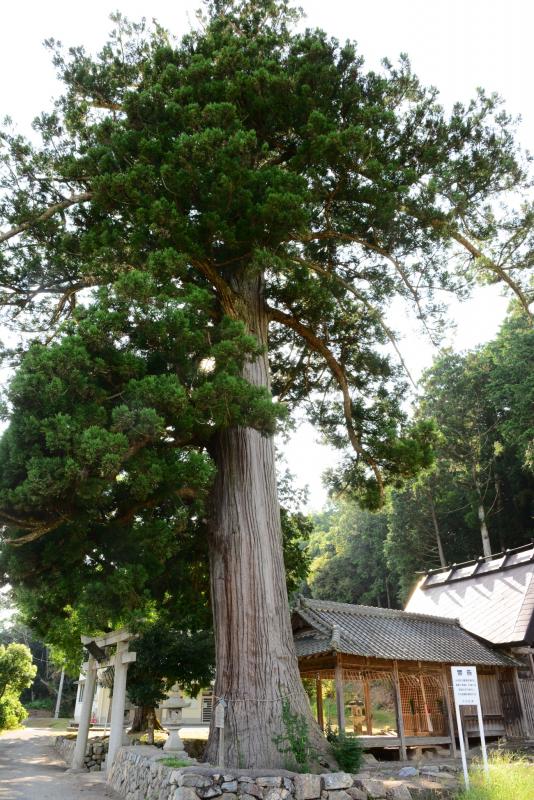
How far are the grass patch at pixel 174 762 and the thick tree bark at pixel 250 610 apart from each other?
0.34 meters

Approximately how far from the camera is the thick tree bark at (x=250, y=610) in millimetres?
6316

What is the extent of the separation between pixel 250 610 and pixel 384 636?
5.48 metres

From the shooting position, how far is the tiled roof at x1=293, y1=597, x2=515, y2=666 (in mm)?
10109

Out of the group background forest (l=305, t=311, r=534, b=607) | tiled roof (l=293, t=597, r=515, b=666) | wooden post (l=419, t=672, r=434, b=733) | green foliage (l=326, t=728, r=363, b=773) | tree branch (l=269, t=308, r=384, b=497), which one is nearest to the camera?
green foliage (l=326, t=728, r=363, b=773)

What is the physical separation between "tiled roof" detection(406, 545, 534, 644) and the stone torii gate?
27.5ft

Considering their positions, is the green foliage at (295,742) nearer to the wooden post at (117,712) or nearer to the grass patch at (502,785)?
the grass patch at (502,785)

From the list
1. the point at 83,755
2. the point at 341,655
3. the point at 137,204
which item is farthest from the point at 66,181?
the point at 83,755

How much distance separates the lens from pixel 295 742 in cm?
614

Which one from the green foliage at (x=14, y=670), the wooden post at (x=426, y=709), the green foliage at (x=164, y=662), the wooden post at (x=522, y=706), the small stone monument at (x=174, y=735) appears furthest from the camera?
the green foliage at (x=14, y=670)

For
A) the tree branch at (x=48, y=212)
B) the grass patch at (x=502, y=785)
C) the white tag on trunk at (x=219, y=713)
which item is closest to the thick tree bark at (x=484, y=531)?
the grass patch at (x=502, y=785)

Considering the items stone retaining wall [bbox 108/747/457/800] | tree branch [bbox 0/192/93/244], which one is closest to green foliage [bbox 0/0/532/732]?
tree branch [bbox 0/192/93/244]

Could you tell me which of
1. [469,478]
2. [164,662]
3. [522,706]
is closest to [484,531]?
[469,478]

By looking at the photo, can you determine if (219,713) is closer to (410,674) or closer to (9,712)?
(410,674)

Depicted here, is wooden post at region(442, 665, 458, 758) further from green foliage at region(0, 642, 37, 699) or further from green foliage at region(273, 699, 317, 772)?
green foliage at region(0, 642, 37, 699)
